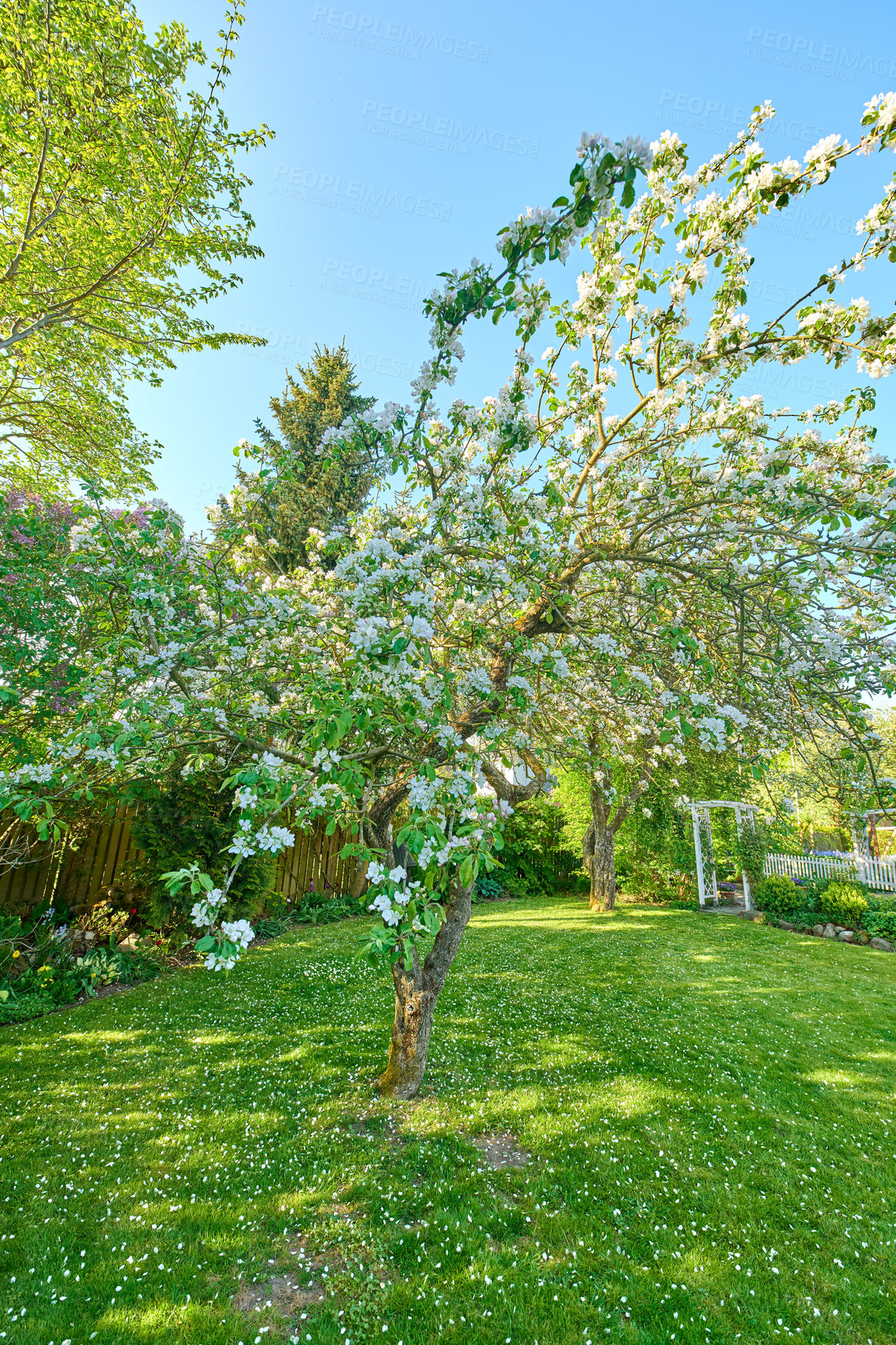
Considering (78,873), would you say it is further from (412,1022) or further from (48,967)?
(412,1022)

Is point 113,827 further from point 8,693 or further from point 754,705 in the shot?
point 754,705

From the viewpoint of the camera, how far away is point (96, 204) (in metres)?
7.41

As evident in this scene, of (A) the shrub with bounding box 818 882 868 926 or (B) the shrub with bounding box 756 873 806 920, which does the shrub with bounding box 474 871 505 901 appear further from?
(A) the shrub with bounding box 818 882 868 926

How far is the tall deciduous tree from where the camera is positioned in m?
6.40

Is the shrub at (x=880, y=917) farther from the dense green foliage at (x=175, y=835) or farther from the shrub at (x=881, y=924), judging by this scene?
the dense green foliage at (x=175, y=835)

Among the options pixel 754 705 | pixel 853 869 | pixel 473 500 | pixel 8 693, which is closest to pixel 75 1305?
pixel 8 693

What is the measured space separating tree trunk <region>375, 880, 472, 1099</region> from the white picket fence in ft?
43.2

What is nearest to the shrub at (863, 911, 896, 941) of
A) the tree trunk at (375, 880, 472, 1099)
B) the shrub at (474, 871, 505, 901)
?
the shrub at (474, 871, 505, 901)

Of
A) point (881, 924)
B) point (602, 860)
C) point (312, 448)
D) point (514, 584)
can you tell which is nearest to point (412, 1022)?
point (514, 584)

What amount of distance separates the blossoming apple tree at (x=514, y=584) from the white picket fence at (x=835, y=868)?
12117mm

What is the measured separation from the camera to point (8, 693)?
3463 millimetres

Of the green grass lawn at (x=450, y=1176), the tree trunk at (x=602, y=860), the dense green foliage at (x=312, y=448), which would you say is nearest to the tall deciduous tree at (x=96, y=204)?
the dense green foliage at (x=312, y=448)

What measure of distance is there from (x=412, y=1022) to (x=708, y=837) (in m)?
13.4

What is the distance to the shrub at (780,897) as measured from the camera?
43.6 feet
